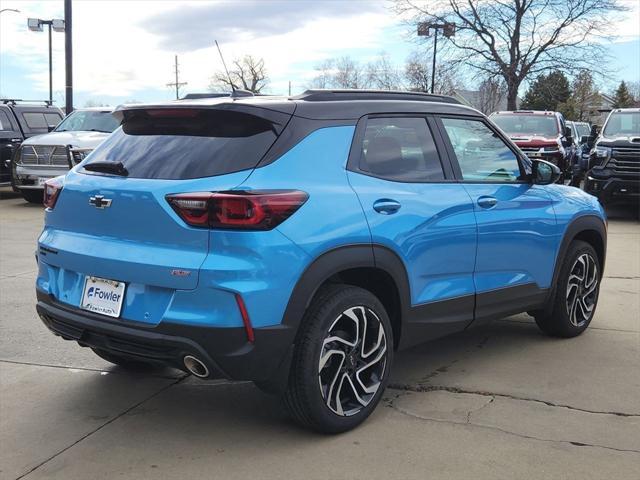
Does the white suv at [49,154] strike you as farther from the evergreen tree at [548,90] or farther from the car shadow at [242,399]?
the evergreen tree at [548,90]

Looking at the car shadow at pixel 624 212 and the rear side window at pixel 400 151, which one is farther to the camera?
the car shadow at pixel 624 212

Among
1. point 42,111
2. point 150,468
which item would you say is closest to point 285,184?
point 150,468

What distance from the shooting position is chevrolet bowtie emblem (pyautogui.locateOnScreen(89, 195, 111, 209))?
3.49 metres

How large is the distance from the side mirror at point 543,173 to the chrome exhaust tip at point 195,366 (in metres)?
2.83

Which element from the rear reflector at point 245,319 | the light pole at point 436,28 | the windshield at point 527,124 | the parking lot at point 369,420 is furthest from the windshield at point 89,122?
the light pole at point 436,28

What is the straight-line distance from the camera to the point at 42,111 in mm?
16812

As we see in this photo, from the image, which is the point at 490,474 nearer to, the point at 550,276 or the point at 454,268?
the point at 454,268

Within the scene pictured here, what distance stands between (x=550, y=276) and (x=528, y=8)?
31711mm

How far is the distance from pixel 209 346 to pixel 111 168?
3.81 ft

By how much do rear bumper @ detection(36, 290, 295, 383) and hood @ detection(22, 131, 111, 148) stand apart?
10.7 meters

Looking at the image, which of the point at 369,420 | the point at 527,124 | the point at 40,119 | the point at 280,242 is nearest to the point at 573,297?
the point at 369,420

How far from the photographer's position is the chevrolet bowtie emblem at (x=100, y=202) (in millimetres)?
3494

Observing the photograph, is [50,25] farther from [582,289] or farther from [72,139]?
[582,289]

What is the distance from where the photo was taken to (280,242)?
3.21 m
